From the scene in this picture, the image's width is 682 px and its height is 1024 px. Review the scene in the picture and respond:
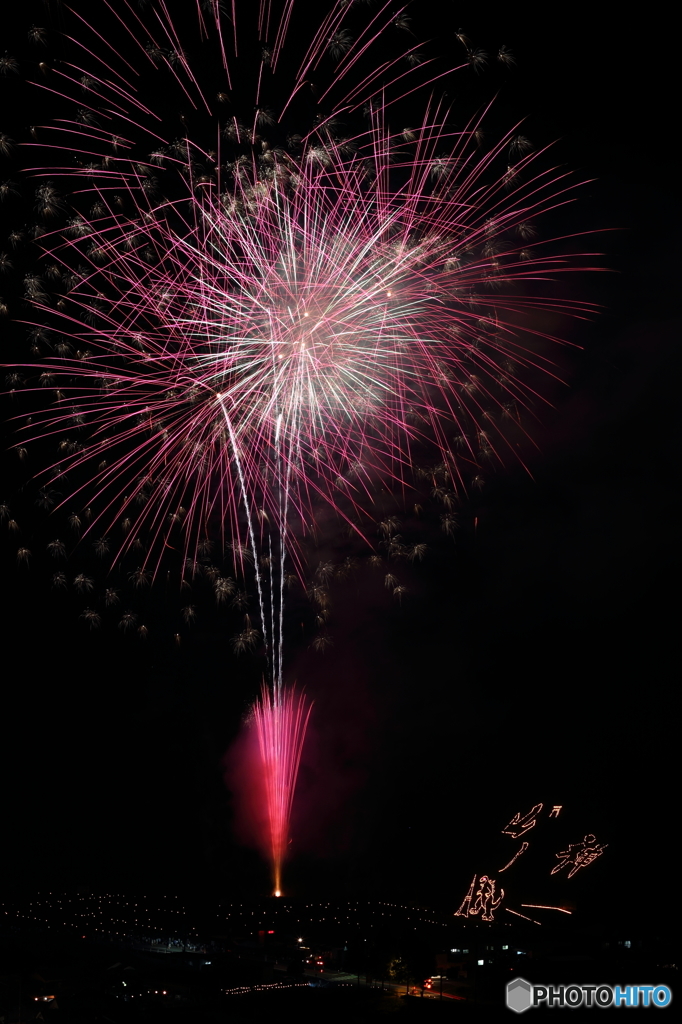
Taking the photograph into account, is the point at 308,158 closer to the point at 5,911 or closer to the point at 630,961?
the point at 630,961

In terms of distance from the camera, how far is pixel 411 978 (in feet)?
72.8

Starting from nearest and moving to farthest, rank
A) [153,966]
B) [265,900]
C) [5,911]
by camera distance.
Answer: [153,966], [265,900], [5,911]

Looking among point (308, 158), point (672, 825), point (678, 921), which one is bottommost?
point (678, 921)

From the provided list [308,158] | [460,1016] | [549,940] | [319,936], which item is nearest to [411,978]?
[549,940]

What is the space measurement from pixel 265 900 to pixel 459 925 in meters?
12.2

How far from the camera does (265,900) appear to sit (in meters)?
38.6

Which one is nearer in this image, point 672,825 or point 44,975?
point 44,975

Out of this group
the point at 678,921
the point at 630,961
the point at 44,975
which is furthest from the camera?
the point at 678,921

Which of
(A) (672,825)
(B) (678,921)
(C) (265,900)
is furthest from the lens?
(C) (265,900)

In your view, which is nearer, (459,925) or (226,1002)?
(226,1002)

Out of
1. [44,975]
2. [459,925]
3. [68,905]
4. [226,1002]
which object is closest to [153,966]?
[44,975]

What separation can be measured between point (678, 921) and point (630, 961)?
979 centimetres

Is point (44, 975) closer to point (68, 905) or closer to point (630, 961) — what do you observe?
point (630, 961)

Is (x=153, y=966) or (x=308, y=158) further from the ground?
(x=308, y=158)
